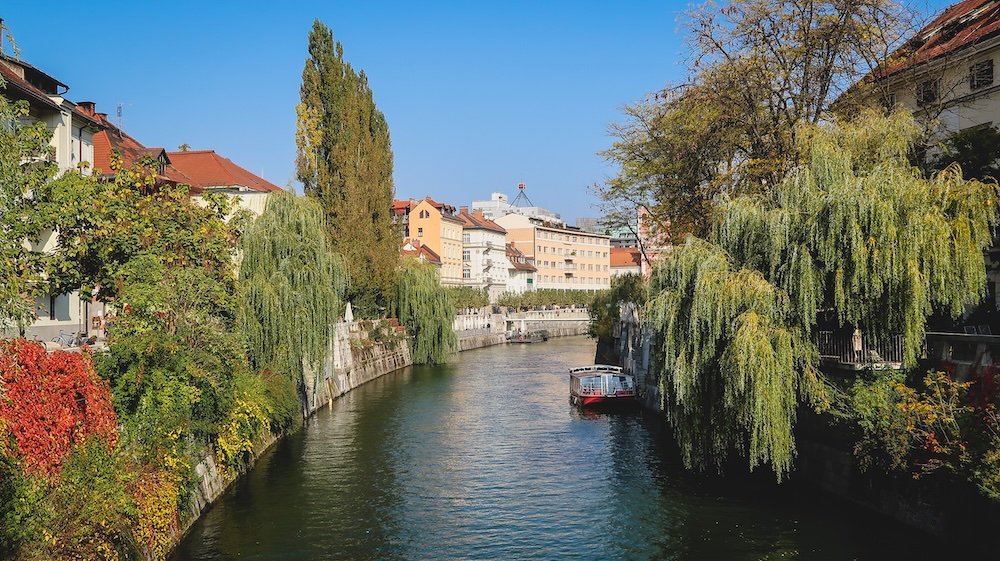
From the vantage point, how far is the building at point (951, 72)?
89.9 feet

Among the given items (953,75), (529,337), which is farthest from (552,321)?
(953,75)

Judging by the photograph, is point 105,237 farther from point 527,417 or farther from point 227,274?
point 527,417

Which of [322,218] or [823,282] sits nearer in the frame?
[823,282]

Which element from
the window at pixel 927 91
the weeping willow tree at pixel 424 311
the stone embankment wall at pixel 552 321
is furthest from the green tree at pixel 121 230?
the stone embankment wall at pixel 552 321

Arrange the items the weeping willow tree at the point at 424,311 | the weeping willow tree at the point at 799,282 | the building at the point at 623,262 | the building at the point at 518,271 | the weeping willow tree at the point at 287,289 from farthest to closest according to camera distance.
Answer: the building at the point at 623,262
the building at the point at 518,271
the weeping willow tree at the point at 424,311
the weeping willow tree at the point at 287,289
the weeping willow tree at the point at 799,282

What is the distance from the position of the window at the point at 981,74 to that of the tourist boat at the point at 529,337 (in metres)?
64.3

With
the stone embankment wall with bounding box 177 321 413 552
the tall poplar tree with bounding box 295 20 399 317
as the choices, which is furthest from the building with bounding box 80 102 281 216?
the stone embankment wall with bounding box 177 321 413 552

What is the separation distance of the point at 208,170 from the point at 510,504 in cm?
3755

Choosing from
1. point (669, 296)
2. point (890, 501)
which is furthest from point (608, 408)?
point (890, 501)

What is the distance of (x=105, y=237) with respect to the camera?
2039cm

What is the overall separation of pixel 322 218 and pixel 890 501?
22.3 m

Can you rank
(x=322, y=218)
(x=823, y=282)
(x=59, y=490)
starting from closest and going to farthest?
(x=59, y=490) < (x=823, y=282) < (x=322, y=218)

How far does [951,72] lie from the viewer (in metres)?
30.8

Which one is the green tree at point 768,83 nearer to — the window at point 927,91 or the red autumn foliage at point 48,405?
the window at point 927,91
